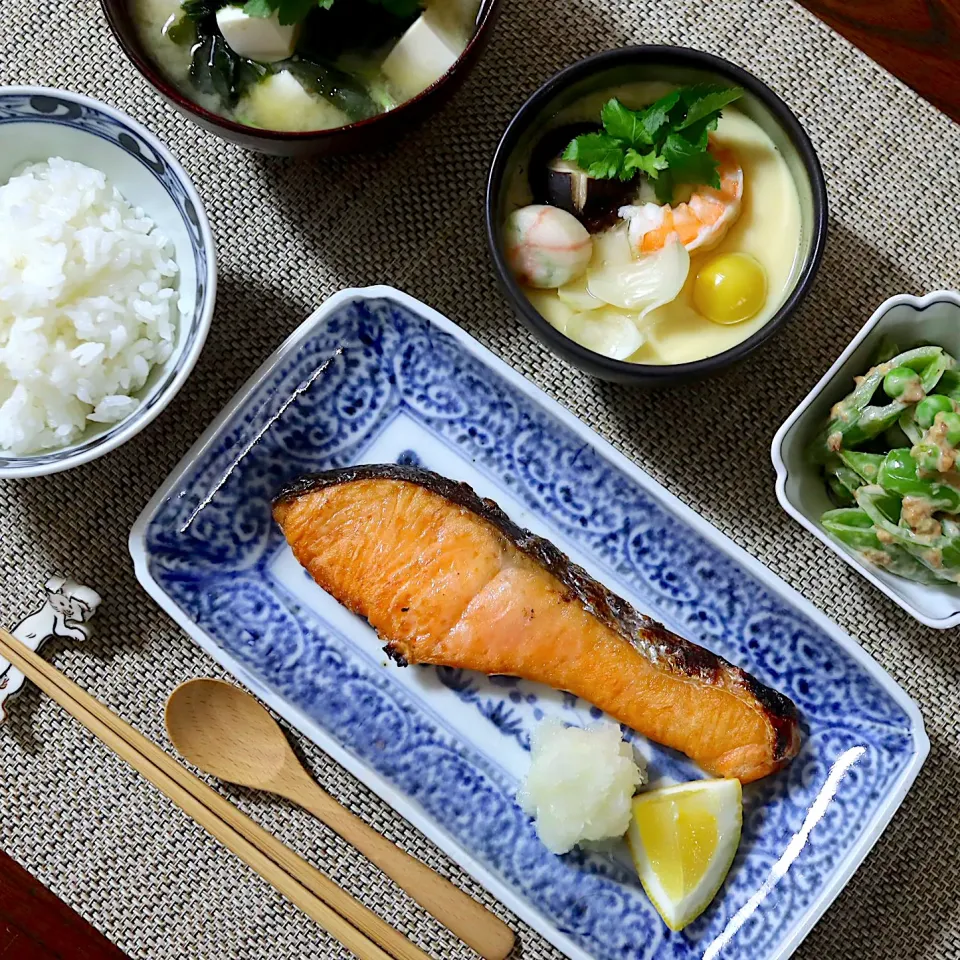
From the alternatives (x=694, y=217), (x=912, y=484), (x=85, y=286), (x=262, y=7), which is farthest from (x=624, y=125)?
(x=85, y=286)

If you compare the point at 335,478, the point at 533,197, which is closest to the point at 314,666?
the point at 335,478

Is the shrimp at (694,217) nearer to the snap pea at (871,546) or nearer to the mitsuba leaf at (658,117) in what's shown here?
the mitsuba leaf at (658,117)

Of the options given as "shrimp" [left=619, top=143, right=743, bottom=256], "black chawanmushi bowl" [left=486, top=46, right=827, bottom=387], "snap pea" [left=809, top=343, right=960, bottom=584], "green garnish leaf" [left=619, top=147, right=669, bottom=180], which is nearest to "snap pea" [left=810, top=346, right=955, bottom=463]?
"snap pea" [left=809, top=343, right=960, bottom=584]

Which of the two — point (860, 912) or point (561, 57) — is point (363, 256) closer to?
point (561, 57)

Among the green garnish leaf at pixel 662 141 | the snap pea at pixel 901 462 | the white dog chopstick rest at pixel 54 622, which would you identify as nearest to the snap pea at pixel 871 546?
the snap pea at pixel 901 462

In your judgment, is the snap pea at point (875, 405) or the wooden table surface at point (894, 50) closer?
the snap pea at point (875, 405)

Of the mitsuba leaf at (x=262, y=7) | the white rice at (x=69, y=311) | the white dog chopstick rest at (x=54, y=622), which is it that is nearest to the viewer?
the mitsuba leaf at (x=262, y=7)

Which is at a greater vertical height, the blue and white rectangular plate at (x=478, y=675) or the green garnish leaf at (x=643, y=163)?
the green garnish leaf at (x=643, y=163)
